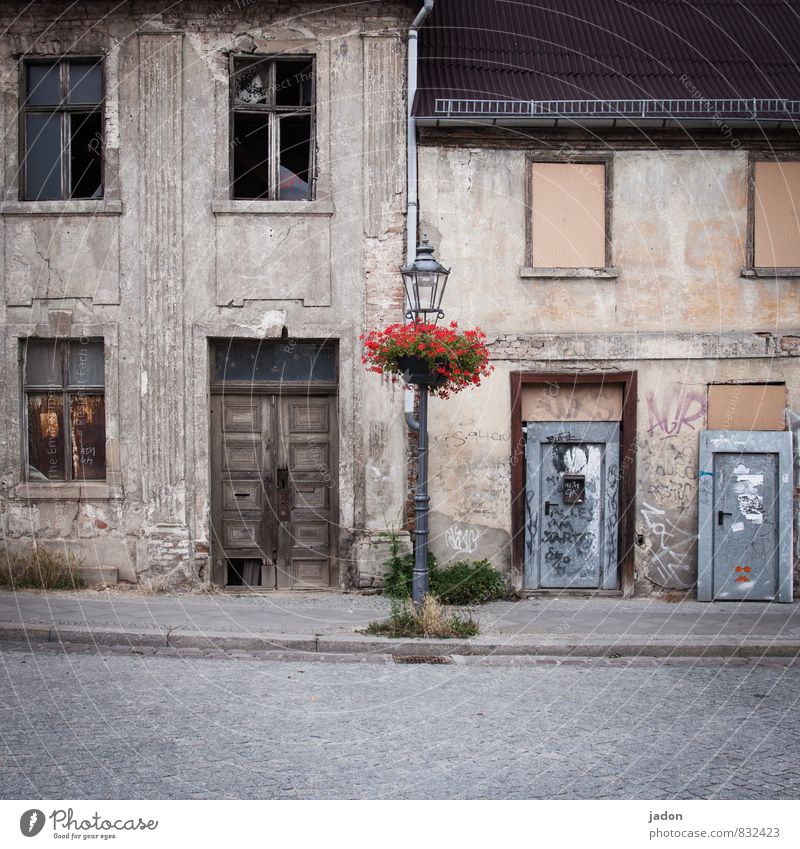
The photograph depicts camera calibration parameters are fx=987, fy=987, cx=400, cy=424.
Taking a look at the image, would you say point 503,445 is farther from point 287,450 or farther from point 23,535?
point 23,535

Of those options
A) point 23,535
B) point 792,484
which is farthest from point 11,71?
point 792,484

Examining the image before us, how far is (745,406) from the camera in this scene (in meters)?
12.6

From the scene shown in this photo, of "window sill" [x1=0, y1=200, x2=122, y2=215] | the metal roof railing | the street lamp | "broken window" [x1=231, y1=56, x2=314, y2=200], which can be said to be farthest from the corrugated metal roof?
"window sill" [x1=0, y1=200, x2=122, y2=215]

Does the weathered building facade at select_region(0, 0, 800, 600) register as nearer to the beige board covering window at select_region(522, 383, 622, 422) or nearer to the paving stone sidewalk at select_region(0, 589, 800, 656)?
the beige board covering window at select_region(522, 383, 622, 422)

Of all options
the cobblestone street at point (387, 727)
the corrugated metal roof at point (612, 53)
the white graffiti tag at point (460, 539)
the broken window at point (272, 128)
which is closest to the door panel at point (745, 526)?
the white graffiti tag at point (460, 539)

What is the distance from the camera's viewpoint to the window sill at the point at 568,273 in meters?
12.4

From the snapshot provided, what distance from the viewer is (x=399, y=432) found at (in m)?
12.5

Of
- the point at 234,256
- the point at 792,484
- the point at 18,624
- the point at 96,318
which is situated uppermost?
the point at 234,256

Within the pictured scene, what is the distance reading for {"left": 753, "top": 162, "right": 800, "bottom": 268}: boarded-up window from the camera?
12617 millimetres

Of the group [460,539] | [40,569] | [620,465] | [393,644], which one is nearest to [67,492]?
[40,569]

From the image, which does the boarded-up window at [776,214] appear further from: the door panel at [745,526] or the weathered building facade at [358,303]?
the door panel at [745,526]

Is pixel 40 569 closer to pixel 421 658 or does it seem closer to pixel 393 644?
pixel 393 644

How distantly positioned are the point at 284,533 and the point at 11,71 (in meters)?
6.83

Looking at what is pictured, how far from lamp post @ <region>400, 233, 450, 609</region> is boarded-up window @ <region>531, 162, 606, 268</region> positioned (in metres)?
2.66
